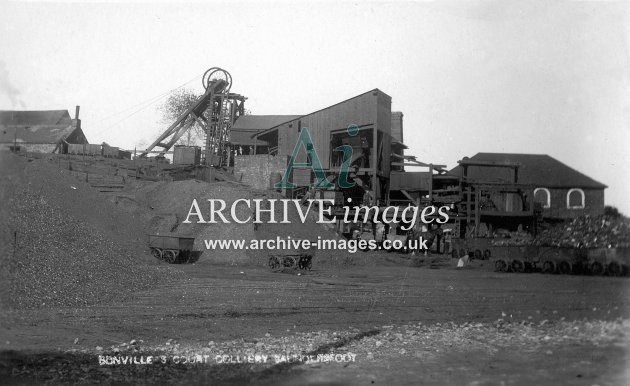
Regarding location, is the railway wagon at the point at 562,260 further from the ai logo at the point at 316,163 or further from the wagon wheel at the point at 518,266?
the ai logo at the point at 316,163

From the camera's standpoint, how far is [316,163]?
2425 cm

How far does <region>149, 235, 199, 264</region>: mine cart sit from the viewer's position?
18141mm

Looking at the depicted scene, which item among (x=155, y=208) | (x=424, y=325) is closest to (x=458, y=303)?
(x=424, y=325)

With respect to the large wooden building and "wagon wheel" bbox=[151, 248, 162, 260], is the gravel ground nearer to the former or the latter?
"wagon wheel" bbox=[151, 248, 162, 260]

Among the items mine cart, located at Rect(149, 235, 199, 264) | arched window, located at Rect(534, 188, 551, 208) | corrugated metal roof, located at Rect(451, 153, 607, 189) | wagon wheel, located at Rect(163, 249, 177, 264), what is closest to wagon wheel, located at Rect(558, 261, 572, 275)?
arched window, located at Rect(534, 188, 551, 208)

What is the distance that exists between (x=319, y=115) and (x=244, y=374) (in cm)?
2045

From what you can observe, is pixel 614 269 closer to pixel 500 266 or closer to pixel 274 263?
pixel 500 266

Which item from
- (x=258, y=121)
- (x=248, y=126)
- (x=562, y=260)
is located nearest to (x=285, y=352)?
(x=562, y=260)

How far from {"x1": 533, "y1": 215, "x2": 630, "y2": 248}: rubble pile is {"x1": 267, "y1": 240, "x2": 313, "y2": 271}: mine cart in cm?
832

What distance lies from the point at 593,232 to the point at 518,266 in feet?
24.1

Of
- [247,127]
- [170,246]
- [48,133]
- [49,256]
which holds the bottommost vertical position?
[170,246]

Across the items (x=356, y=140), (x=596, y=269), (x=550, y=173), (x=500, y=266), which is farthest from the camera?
(x=356, y=140)

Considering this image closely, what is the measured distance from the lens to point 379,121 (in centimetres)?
2427

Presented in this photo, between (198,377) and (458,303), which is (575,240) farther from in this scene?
(198,377)
